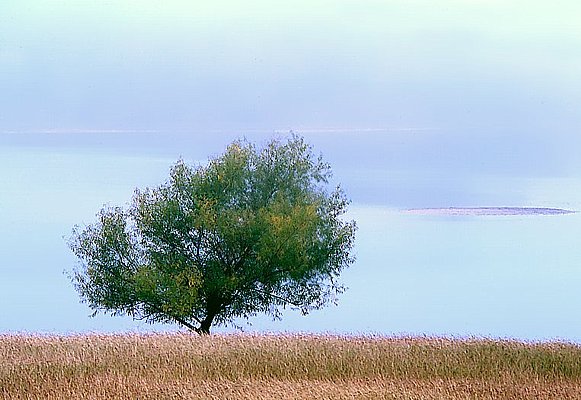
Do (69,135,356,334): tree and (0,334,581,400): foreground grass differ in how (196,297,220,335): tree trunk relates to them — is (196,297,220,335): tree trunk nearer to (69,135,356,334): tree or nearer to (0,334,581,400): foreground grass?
(69,135,356,334): tree

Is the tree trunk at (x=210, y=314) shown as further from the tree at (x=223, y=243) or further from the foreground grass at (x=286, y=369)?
the foreground grass at (x=286, y=369)

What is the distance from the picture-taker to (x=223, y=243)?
33.8 meters

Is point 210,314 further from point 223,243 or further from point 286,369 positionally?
point 286,369

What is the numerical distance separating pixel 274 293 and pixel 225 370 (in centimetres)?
2070

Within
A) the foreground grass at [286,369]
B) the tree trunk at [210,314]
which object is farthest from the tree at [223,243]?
the foreground grass at [286,369]

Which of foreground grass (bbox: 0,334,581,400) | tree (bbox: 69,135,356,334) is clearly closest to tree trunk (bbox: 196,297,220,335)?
tree (bbox: 69,135,356,334)

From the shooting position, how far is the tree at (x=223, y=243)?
109 ft

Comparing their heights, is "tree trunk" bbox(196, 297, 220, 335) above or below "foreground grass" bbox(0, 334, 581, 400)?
below

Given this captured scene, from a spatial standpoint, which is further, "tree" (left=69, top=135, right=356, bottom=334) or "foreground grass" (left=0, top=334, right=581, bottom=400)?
"tree" (left=69, top=135, right=356, bottom=334)

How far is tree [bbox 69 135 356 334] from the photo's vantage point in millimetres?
33156

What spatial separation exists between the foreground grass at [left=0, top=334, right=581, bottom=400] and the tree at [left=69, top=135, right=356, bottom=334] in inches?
617

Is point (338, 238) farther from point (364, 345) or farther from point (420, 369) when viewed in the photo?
point (420, 369)

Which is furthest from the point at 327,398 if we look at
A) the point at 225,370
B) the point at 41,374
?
the point at 41,374

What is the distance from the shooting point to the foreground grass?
12.8 meters
